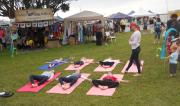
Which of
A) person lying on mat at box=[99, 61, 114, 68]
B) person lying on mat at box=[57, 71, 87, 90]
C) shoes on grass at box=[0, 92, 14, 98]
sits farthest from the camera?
person lying on mat at box=[99, 61, 114, 68]

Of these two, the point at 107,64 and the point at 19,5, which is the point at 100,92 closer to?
the point at 107,64

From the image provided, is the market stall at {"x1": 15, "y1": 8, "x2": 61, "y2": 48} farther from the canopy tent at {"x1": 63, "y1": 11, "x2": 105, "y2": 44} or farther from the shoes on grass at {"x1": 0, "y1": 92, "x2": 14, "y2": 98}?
Result: the shoes on grass at {"x1": 0, "y1": 92, "x2": 14, "y2": 98}

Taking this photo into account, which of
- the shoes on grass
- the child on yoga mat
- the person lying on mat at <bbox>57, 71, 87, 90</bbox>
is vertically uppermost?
the child on yoga mat

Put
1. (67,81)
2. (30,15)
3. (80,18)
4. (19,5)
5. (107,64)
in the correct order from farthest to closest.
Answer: (19,5), (80,18), (30,15), (107,64), (67,81)

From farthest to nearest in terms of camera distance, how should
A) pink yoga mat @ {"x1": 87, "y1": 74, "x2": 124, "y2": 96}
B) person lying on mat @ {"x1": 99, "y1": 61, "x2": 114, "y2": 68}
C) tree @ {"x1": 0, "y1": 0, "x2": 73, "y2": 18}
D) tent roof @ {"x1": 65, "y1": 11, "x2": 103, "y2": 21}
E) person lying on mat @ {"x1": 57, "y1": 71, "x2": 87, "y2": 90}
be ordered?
tree @ {"x1": 0, "y1": 0, "x2": 73, "y2": 18} → tent roof @ {"x1": 65, "y1": 11, "x2": 103, "y2": 21} → person lying on mat @ {"x1": 99, "y1": 61, "x2": 114, "y2": 68} → person lying on mat @ {"x1": 57, "y1": 71, "x2": 87, "y2": 90} → pink yoga mat @ {"x1": 87, "y1": 74, "x2": 124, "y2": 96}

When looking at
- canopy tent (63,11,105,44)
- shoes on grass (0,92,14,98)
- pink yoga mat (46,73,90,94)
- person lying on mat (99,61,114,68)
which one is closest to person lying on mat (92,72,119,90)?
pink yoga mat (46,73,90,94)

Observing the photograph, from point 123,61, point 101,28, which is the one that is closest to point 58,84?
point 123,61

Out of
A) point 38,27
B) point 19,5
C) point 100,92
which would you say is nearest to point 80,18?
point 38,27

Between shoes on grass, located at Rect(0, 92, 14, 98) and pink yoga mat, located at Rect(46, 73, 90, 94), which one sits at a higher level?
pink yoga mat, located at Rect(46, 73, 90, 94)

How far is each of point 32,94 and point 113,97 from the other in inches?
89.0

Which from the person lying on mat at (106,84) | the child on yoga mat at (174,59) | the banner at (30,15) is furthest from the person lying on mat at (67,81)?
the banner at (30,15)

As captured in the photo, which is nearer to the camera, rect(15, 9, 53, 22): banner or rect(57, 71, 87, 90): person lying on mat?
rect(57, 71, 87, 90): person lying on mat

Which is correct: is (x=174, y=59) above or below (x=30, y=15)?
below

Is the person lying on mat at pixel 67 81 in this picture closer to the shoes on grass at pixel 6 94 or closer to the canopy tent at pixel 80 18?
the shoes on grass at pixel 6 94
